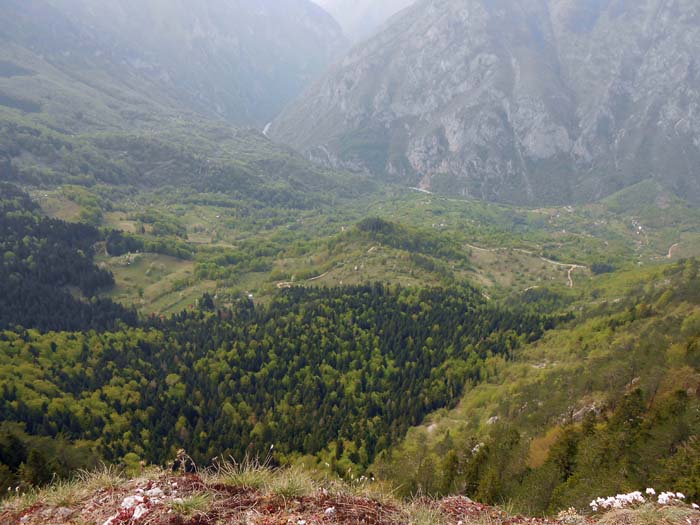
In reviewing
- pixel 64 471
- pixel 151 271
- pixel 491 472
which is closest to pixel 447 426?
pixel 491 472

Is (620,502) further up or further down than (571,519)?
further down

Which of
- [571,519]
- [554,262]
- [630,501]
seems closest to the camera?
[571,519]

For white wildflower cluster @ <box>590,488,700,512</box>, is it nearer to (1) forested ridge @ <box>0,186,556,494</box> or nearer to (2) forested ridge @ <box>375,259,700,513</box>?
(2) forested ridge @ <box>375,259,700,513</box>

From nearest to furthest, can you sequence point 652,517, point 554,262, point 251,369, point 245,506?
point 652,517 → point 245,506 → point 251,369 → point 554,262

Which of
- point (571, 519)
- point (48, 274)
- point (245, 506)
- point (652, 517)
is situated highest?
point (48, 274)

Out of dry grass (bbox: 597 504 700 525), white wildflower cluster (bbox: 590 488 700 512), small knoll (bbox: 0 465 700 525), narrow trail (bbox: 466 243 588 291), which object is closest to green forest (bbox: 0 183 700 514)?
small knoll (bbox: 0 465 700 525)

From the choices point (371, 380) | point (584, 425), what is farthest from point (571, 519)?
point (371, 380)

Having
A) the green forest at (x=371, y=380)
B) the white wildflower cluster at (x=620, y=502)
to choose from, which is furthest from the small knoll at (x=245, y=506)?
the green forest at (x=371, y=380)

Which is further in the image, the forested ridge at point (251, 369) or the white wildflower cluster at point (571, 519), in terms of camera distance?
the forested ridge at point (251, 369)

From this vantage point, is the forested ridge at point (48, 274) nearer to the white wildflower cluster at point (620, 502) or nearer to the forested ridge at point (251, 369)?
the forested ridge at point (251, 369)

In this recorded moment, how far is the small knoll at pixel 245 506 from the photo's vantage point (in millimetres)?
12008

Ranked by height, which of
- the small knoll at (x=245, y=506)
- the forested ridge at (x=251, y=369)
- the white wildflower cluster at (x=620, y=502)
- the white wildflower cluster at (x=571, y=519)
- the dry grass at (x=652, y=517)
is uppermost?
the small knoll at (x=245, y=506)

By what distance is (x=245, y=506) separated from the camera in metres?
12.7

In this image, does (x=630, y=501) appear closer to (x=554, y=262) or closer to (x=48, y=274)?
(x=48, y=274)
